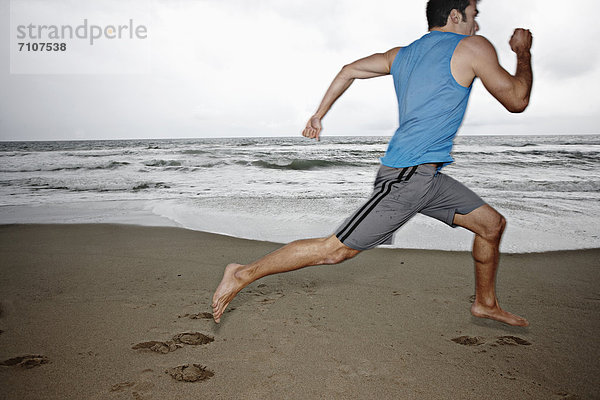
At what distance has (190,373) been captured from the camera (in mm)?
1979

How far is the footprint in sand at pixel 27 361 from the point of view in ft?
6.65

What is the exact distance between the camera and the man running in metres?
1.95

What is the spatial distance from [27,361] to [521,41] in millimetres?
2885

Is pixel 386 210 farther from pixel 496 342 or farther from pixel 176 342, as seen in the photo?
pixel 176 342

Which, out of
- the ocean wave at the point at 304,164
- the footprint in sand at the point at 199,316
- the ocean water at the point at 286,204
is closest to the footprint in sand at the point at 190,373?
the footprint in sand at the point at 199,316

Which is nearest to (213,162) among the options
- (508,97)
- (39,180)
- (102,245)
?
(39,180)

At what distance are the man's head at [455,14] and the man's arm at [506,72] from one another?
0.81ft

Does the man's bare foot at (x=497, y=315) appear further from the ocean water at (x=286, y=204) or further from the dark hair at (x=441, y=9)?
the ocean water at (x=286, y=204)

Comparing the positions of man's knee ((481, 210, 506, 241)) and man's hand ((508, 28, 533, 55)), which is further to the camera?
man's knee ((481, 210, 506, 241))

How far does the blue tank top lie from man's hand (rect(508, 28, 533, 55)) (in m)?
0.24

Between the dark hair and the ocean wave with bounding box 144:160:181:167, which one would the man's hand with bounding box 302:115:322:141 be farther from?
the ocean wave with bounding box 144:160:181:167

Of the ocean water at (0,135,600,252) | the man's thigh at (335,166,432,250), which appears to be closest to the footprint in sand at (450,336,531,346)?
the man's thigh at (335,166,432,250)

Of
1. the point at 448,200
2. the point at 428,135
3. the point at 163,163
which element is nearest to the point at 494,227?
the point at 448,200

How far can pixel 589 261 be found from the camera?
3.88 metres
